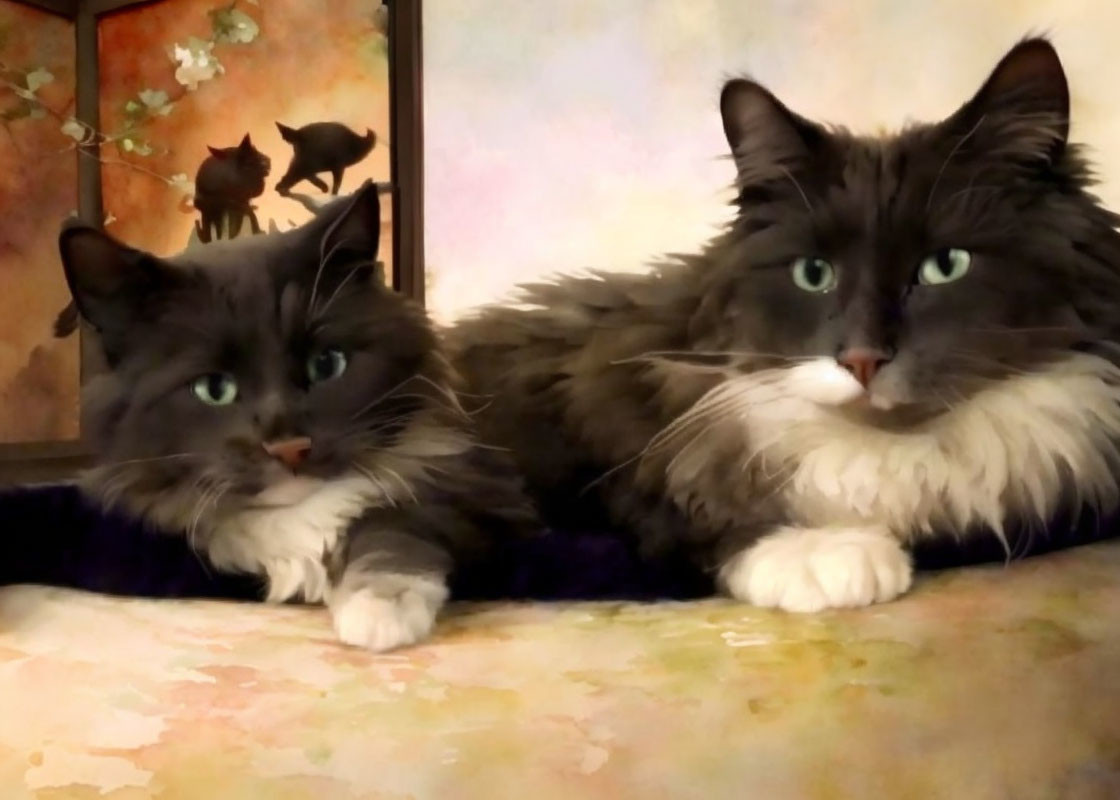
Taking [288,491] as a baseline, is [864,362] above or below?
above

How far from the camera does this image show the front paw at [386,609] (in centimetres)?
105

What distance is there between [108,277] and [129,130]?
1491 mm

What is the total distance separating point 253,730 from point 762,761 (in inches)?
17.7

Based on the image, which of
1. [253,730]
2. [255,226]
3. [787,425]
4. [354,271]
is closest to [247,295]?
[354,271]

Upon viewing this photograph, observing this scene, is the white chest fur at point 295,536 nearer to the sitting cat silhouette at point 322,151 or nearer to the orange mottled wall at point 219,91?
the orange mottled wall at point 219,91

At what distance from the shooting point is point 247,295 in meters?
1.24

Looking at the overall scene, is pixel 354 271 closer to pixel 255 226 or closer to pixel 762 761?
pixel 762 761

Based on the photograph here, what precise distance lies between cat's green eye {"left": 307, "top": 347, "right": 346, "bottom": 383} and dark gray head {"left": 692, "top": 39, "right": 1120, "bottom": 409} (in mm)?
433

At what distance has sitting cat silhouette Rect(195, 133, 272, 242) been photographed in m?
2.30

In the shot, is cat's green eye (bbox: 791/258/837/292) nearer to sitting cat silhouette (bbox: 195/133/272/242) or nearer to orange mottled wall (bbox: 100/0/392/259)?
orange mottled wall (bbox: 100/0/392/259)

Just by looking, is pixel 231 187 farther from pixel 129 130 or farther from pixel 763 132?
pixel 763 132

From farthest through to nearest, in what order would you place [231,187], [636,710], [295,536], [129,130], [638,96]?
[129,130] → [231,187] → [638,96] → [295,536] → [636,710]

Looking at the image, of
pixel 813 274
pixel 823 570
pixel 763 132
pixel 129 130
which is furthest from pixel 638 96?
pixel 129 130

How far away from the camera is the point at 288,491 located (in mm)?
1200
